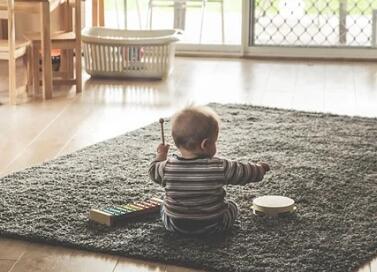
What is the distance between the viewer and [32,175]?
130 inches

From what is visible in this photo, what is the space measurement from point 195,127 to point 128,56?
8.96 ft

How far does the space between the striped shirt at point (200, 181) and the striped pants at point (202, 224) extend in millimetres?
17

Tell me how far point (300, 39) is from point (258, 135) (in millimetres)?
2442

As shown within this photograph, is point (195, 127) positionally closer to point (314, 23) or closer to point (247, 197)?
point (247, 197)

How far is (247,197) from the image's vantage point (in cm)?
303

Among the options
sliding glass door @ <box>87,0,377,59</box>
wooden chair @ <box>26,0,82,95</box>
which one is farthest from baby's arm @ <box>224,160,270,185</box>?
sliding glass door @ <box>87,0,377,59</box>

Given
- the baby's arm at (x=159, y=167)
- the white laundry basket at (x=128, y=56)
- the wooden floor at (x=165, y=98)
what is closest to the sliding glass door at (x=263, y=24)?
the wooden floor at (x=165, y=98)

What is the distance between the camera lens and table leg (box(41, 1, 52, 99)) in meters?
4.66

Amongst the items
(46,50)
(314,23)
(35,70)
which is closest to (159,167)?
(46,50)

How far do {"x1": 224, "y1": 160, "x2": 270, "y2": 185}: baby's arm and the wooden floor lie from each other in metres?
0.67

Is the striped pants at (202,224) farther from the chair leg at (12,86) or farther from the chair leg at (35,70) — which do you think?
the chair leg at (35,70)

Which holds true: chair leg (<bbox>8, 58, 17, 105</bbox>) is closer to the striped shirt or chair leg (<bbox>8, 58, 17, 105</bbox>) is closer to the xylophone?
the xylophone

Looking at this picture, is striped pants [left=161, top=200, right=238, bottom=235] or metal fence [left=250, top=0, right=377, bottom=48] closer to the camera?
striped pants [left=161, top=200, right=238, bottom=235]

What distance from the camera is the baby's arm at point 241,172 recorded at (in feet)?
8.73
